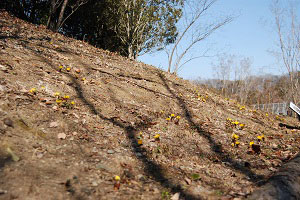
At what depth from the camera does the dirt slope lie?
2305 millimetres

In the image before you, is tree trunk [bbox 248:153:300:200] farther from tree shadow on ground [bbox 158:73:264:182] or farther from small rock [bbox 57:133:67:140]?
small rock [bbox 57:133:67:140]

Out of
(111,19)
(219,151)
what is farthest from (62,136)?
(111,19)

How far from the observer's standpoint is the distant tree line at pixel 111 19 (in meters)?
12.2

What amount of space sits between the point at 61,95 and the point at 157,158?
2397mm

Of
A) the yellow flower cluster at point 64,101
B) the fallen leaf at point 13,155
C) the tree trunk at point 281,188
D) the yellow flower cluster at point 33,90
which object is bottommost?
the fallen leaf at point 13,155

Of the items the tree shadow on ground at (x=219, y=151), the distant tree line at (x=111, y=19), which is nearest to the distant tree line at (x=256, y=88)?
the distant tree line at (x=111, y=19)

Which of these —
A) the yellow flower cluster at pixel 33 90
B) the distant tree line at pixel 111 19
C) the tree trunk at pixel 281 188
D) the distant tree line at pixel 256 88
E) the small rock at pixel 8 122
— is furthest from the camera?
the distant tree line at pixel 256 88

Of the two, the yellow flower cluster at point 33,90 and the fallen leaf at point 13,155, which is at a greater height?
the yellow flower cluster at point 33,90

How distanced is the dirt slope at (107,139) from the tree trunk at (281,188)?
0.67 feet

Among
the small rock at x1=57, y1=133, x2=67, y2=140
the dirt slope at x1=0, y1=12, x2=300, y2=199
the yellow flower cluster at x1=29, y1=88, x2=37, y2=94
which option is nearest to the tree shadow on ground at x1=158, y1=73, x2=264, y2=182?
the dirt slope at x1=0, y1=12, x2=300, y2=199

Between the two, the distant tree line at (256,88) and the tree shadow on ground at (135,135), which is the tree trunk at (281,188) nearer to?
the tree shadow on ground at (135,135)

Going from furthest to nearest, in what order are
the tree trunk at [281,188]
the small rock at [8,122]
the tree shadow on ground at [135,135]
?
the small rock at [8,122] < the tree shadow on ground at [135,135] < the tree trunk at [281,188]

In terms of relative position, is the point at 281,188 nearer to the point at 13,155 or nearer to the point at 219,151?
the point at 219,151

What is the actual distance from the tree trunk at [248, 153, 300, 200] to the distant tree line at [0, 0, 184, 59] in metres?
12.1
